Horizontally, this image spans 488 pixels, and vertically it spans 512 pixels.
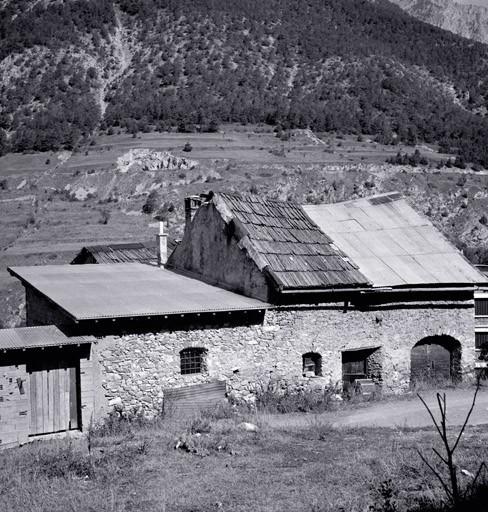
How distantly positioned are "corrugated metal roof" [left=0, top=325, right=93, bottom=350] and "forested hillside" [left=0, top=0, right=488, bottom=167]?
67.8m

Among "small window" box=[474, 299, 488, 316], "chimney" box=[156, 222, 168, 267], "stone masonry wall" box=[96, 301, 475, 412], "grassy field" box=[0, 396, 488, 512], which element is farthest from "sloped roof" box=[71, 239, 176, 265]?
"grassy field" box=[0, 396, 488, 512]

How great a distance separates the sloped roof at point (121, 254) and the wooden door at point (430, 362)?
1152 cm

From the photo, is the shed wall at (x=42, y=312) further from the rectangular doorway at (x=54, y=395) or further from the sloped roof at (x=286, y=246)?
the sloped roof at (x=286, y=246)

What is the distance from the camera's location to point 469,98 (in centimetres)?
9888

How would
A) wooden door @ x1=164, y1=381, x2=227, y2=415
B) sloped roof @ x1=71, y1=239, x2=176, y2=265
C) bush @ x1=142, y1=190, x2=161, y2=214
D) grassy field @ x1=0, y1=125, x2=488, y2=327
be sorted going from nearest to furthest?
wooden door @ x1=164, y1=381, x2=227, y2=415, sloped roof @ x1=71, y1=239, x2=176, y2=265, grassy field @ x1=0, y1=125, x2=488, y2=327, bush @ x1=142, y1=190, x2=161, y2=214

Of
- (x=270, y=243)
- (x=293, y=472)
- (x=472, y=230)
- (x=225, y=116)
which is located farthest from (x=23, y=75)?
(x=293, y=472)

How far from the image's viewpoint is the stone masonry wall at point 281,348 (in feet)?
49.2

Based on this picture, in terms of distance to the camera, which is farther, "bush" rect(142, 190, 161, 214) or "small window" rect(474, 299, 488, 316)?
"bush" rect(142, 190, 161, 214)

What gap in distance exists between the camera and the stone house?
49.6ft

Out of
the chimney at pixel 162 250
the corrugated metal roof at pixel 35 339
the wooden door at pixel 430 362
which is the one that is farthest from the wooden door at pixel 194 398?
the chimney at pixel 162 250

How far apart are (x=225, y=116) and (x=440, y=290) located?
71.2 metres

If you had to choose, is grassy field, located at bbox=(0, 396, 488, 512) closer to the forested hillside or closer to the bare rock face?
the bare rock face

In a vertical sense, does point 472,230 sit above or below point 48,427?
above

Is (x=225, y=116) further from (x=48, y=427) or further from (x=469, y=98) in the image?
(x=48, y=427)
